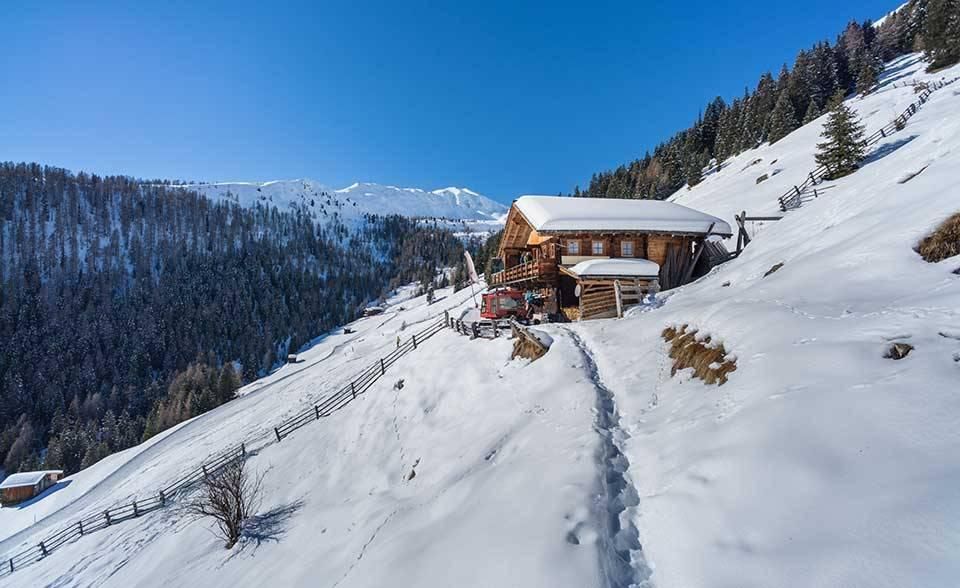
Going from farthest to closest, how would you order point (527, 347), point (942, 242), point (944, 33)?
point (944, 33) < point (527, 347) < point (942, 242)

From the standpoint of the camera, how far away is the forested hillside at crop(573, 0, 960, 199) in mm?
55500

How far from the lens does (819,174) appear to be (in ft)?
107

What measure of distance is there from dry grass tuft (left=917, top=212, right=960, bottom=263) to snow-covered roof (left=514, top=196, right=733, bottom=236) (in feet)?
52.7

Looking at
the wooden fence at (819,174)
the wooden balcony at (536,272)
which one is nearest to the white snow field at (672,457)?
the wooden balcony at (536,272)

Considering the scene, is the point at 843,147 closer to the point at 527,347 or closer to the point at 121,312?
the point at 527,347

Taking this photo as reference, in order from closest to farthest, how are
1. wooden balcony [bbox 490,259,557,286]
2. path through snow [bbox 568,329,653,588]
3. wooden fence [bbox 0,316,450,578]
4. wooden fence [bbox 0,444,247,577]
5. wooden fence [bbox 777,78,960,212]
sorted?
1. path through snow [bbox 568,329,653,588]
2. wooden fence [bbox 0,444,247,577]
3. wooden fence [bbox 0,316,450,578]
4. wooden balcony [bbox 490,259,557,286]
5. wooden fence [bbox 777,78,960,212]

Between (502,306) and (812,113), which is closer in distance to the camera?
(502,306)

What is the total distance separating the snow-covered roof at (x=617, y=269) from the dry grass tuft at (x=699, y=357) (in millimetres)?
10031

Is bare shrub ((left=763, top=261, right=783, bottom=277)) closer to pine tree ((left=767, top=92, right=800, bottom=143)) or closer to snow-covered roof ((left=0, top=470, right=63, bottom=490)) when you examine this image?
pine tree ((left=767, top=92, right=800, bottom=143))

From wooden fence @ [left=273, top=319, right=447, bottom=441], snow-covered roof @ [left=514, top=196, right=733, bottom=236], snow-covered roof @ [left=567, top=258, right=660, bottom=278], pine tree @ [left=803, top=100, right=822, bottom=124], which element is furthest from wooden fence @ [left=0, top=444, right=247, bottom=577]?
pine tree @ [left=803, top=100, right=822, bottom=124]

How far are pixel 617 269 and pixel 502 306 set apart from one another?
795cm

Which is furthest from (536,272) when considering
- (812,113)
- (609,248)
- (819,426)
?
(812,113)

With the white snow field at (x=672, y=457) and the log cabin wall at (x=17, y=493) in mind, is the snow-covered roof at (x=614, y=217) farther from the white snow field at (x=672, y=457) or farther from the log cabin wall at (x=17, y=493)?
the log cabin wall at (x=17, y=493)

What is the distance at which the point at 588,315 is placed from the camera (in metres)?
23.5
